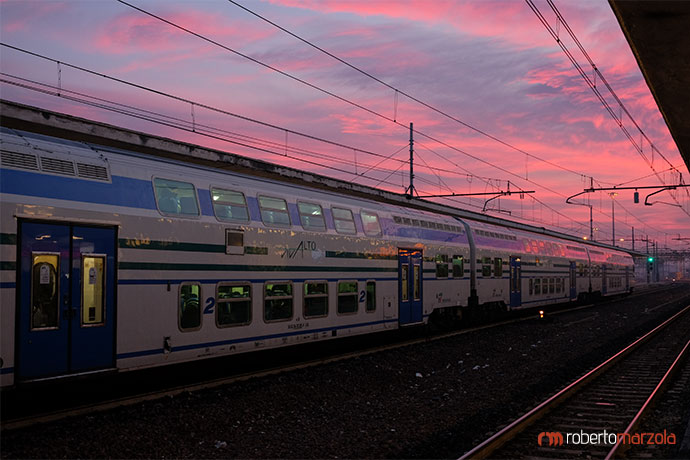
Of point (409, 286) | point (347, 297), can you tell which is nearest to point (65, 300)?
point (347, 297)

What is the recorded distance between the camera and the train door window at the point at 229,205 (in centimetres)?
1275

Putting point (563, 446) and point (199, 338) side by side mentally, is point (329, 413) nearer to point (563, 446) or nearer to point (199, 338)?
point (199, 338)

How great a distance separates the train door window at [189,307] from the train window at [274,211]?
2.60 metres

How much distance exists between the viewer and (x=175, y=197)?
11883 millimetres

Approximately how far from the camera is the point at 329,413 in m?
11.0

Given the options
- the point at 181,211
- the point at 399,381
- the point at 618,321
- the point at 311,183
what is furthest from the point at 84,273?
the point at 618,321

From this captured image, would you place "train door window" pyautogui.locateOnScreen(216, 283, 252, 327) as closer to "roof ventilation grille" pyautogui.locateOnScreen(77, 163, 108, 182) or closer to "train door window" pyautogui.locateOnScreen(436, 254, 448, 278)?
"roof ventilation grille" pyautogui.locateOnScreen(77, 163, 108, 182)

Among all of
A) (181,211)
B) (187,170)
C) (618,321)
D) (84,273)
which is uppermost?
(187,170)

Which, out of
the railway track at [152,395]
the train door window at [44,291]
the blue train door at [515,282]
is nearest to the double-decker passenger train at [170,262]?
the train door window at [44,291]

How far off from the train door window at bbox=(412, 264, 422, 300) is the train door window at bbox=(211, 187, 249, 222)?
7885 mm

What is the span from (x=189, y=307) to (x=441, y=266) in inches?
467

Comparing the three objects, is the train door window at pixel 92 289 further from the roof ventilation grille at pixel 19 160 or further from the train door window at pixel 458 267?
the train door window at pixel 458 267

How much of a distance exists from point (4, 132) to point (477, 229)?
19171 millimetres

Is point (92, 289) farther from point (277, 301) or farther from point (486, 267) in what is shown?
point (486, 267)
